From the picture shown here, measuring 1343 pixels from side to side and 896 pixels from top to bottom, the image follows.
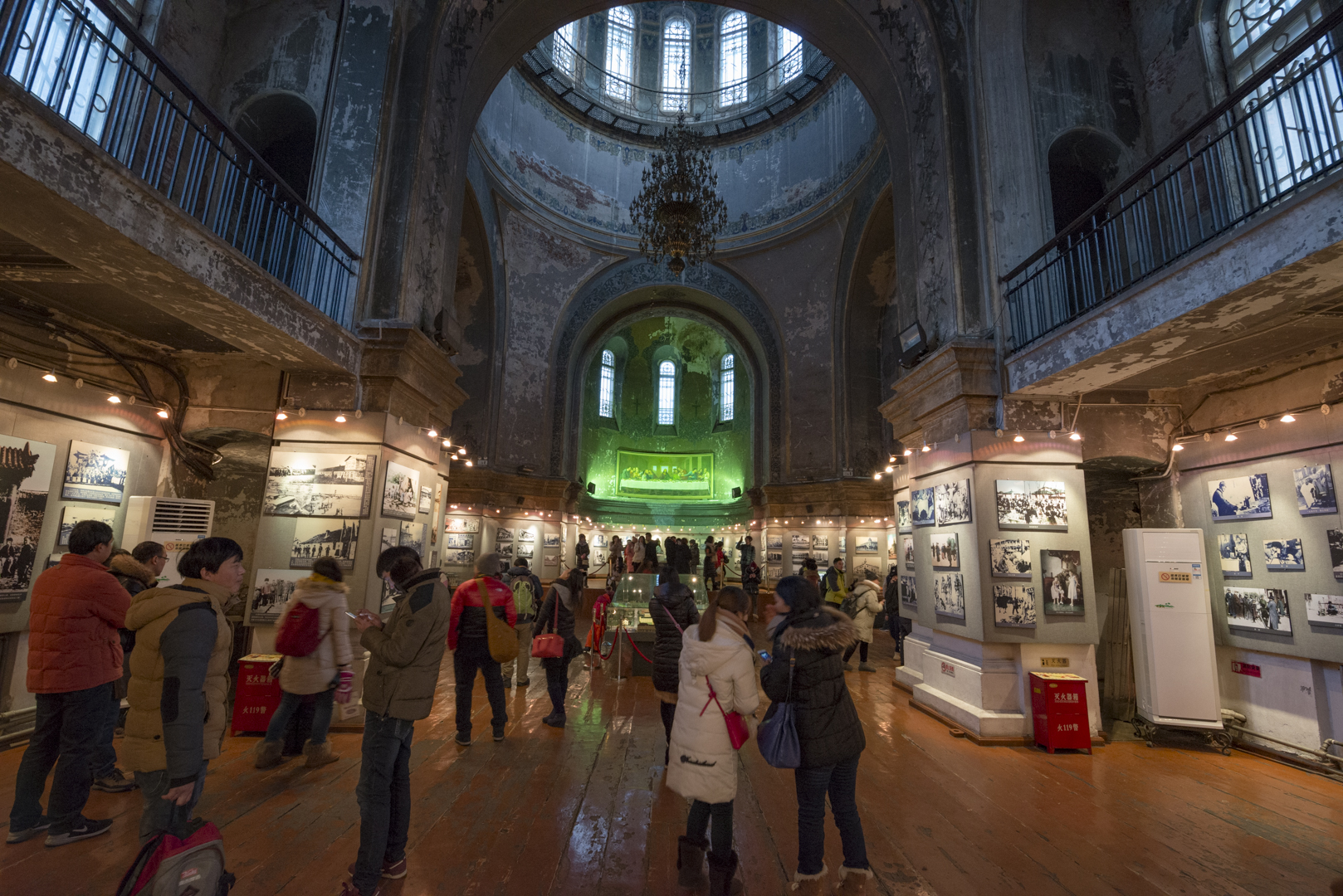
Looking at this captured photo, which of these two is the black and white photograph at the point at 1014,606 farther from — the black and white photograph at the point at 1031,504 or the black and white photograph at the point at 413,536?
the black and white photograph at the point at 413,536

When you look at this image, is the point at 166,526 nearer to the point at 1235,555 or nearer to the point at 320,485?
the point at 320,485

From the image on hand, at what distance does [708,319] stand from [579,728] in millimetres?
15648

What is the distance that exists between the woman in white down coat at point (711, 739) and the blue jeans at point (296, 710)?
294 cm

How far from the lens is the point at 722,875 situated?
277cm

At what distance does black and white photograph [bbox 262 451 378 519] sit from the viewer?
5.41 m

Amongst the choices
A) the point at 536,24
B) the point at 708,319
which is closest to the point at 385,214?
the point at 536,24

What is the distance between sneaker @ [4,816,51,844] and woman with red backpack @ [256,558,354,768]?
110cm

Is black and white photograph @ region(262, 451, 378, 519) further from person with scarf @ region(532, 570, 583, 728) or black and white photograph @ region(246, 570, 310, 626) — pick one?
person with scarf @ region(532, 570, 583, 728)

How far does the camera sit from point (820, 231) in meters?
16.0

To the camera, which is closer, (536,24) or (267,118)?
(267,118)

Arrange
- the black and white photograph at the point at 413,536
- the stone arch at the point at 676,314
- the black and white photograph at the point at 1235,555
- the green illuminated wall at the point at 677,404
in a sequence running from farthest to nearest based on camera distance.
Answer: the green illuminated wall at the point at 677,404, the stone arch at the point at 676,314, the black and white photograph at the point at 413,536, the black and white photograph at the point at 1235,555

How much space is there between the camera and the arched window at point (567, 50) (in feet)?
54.0

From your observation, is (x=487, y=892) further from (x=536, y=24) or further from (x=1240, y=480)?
(x=536, y=24)

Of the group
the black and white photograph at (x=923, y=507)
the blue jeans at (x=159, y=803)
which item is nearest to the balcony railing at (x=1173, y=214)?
the black and white photograph at (x=923, y=507)
